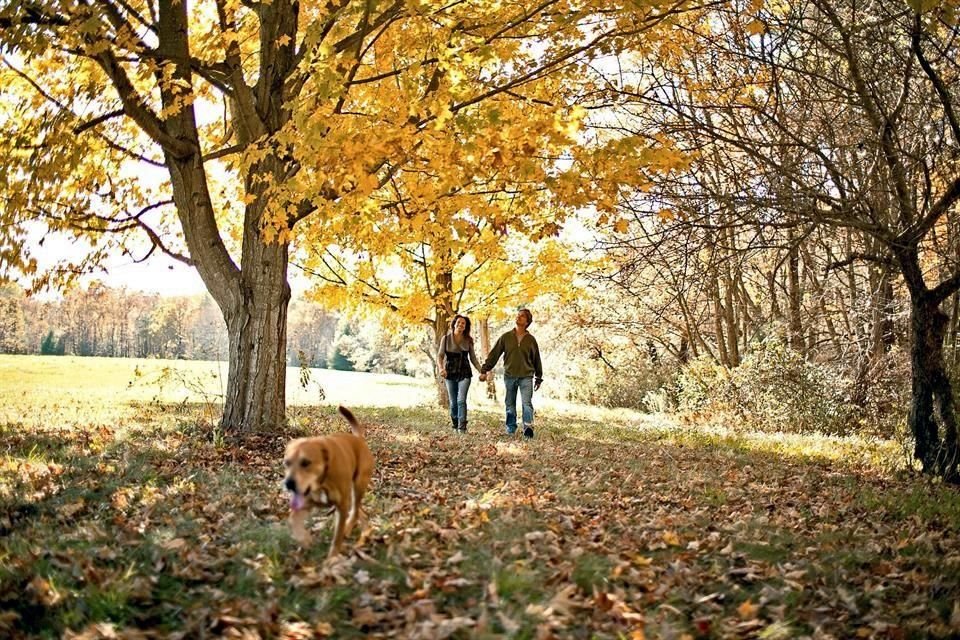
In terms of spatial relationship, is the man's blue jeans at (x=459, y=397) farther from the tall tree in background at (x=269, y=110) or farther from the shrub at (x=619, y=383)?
the shrub at (x=619, y=383)

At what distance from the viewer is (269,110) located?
9.66 meters

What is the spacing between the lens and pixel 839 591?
451cm

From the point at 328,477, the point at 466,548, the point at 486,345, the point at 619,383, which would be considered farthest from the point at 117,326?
the point at 328,477

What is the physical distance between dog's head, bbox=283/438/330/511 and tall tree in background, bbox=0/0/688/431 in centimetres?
381

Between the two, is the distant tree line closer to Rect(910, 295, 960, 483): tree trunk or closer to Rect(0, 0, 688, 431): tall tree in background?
Rect(0, 0, 688, 431): tall tree in background

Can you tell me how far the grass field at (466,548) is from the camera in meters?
3.81

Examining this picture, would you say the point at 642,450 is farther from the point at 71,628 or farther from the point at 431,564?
the point at 71,628

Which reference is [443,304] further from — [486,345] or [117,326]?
[117,326]

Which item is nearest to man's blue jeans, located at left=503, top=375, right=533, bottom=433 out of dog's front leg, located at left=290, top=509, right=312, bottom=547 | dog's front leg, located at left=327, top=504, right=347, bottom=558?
dog's front leg, located at left=327, top=504, right=347, bottom=558

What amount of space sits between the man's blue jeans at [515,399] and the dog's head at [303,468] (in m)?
8.29

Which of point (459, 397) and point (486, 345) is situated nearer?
point (459, 397)

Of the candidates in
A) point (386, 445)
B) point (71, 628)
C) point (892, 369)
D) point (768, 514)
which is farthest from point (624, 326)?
point (71, 628)

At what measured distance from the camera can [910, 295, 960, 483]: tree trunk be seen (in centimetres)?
863

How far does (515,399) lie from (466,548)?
7249 mm
